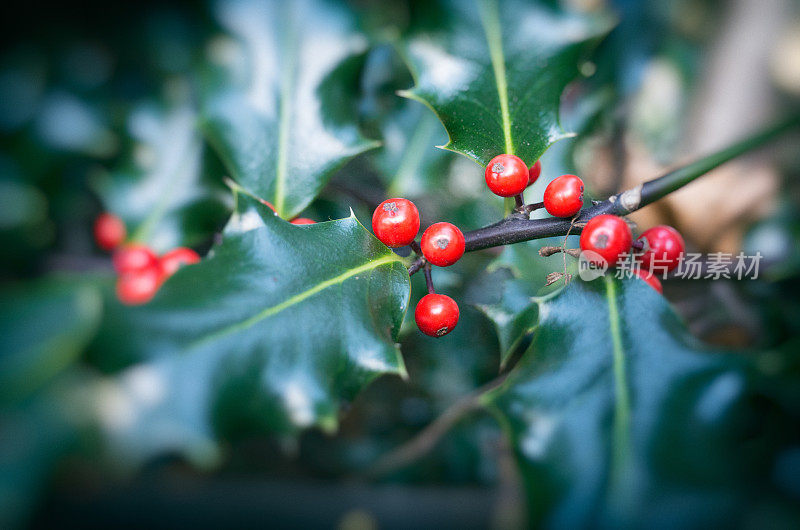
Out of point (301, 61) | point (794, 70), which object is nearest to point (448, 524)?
point (301, 61)

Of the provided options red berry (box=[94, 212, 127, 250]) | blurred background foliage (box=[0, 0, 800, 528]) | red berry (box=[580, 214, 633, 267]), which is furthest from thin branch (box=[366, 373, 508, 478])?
red berry (box=[94, 212, 127, 250])

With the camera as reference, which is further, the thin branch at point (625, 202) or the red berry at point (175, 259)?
the red berry at point (175, 259)

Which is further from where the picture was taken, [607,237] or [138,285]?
[138,285]

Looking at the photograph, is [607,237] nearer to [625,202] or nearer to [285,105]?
[625,202]

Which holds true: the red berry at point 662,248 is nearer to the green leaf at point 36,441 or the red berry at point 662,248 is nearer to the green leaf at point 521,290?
the green leaf at point 521,290

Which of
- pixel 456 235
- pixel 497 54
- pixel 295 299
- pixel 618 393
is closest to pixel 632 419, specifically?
pixel 618 393
